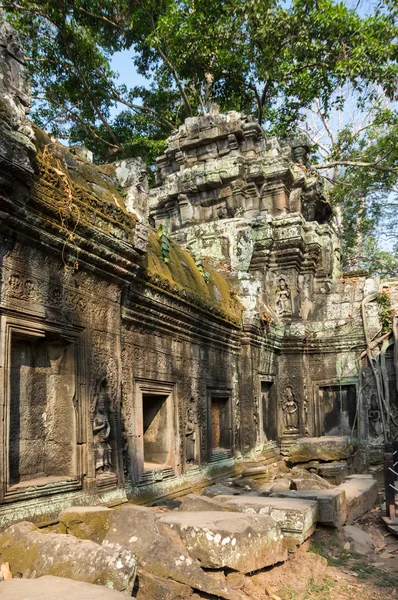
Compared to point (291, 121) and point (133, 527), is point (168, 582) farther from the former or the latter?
point (291, 121)

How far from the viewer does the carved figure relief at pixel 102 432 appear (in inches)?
188

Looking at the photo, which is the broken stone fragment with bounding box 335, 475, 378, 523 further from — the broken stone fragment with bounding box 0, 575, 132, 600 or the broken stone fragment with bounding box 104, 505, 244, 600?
the broken stone fragment with bounding box 0, 575, 132, 600

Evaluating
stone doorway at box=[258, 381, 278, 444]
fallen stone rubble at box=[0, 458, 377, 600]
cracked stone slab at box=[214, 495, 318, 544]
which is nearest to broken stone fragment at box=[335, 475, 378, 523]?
fallen stone rubble at box=[0, 458, 377, 600]

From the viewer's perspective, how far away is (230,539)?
370 centimetres

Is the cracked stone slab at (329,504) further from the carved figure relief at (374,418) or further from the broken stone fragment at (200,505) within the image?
the carved figure relief at (374,418)

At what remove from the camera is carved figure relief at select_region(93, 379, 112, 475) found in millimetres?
4781

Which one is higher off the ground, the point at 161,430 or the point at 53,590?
the point at 161,430

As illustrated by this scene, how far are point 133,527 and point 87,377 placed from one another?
1.48m

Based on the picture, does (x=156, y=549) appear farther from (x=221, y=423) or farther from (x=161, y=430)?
(x=221, y=423)

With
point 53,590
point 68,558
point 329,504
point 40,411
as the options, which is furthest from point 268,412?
point 53,590

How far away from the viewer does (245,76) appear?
1698cm

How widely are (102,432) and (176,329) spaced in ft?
7.00

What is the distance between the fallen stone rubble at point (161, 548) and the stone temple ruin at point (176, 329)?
49mm

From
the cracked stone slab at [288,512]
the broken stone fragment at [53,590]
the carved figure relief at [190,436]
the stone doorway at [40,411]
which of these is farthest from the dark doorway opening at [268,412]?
the broken stone fragment at [53,590]
